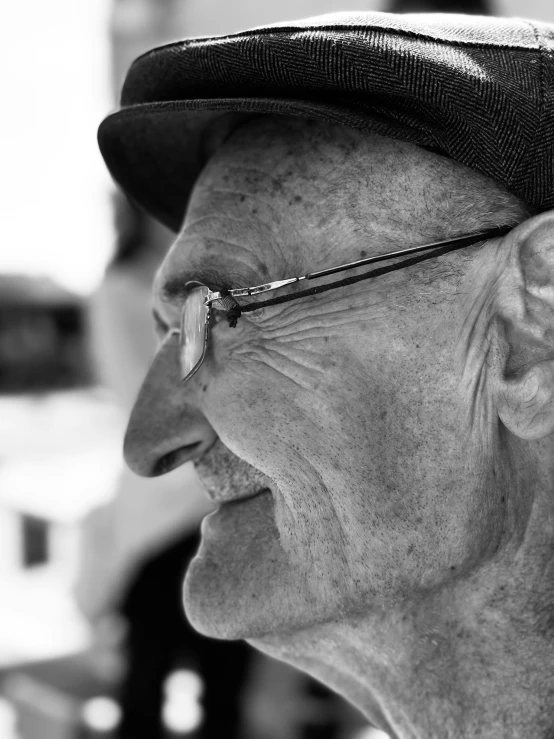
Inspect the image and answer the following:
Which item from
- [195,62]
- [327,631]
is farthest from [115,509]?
[195,62]

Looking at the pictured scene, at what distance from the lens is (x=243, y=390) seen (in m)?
1.17

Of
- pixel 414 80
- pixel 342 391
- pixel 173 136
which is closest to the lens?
pixel 414 80

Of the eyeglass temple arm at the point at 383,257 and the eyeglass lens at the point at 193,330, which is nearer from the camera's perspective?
the eyeglass temple arm at the point at 383,257

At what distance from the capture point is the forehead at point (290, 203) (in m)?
1.09

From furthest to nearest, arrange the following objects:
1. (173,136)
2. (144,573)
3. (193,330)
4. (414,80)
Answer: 1. (144,573)
2. (173,136)
3. (193,330)
4. (414,80)

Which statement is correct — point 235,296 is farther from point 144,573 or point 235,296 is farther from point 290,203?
point 144,573

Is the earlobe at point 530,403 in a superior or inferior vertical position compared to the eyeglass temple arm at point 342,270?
inferior

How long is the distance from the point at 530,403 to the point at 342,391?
0.22m

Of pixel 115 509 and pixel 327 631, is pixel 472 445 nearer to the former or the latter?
pixel 327 631

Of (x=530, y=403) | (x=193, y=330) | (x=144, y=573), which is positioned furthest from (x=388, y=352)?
(x=144, y=573)

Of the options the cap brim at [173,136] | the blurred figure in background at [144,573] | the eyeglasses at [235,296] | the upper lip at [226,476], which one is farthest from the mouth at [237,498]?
the blurred figure in background at [144,573]

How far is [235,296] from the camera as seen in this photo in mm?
1183

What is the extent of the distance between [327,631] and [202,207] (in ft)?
2.01

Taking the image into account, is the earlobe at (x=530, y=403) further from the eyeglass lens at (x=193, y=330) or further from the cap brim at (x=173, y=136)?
the eyeglass lens at (x=193, y=330)
